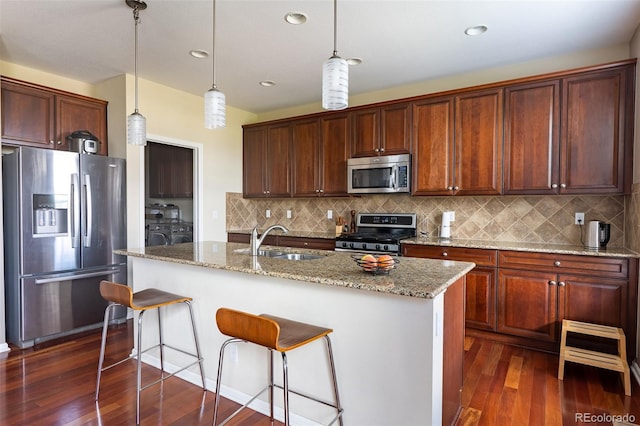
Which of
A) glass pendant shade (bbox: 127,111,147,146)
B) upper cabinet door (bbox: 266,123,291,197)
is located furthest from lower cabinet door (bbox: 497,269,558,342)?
glass pendant shade (bbox: 127,111,147,146)

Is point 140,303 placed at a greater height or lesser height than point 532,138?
lesser

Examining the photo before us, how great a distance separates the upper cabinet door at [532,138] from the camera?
3.11 meters

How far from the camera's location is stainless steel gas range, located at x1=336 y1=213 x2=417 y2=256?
3682 mm

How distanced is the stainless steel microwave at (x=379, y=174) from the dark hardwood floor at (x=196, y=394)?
1781 mm

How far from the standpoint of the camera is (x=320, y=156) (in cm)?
447

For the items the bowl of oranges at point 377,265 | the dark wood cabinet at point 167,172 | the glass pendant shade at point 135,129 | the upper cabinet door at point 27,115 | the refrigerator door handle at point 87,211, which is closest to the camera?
the bowl of oranges at point 377,265

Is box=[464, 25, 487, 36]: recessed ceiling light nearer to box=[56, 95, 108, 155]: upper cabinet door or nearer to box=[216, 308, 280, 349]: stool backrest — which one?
box=[216, 308, 280, 349]: stool backrest

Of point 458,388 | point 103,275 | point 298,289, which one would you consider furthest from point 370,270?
point 103,275

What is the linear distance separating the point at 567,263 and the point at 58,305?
440cm

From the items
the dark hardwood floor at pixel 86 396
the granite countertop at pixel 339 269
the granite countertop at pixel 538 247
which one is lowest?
the dark hardwood floor at pixel 86 396

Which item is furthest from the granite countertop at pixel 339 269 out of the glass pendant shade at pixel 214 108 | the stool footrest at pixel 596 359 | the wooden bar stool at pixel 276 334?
the stool footrest at pixel 596 359

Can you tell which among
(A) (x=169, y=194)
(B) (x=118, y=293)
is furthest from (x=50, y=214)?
(A) (x=169, y=194)

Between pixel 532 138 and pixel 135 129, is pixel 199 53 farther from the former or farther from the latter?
pixel 532 138

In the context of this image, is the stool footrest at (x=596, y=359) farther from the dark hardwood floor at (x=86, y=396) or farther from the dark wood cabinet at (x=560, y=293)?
the dark hardwood floor at (x=86, y=396)
